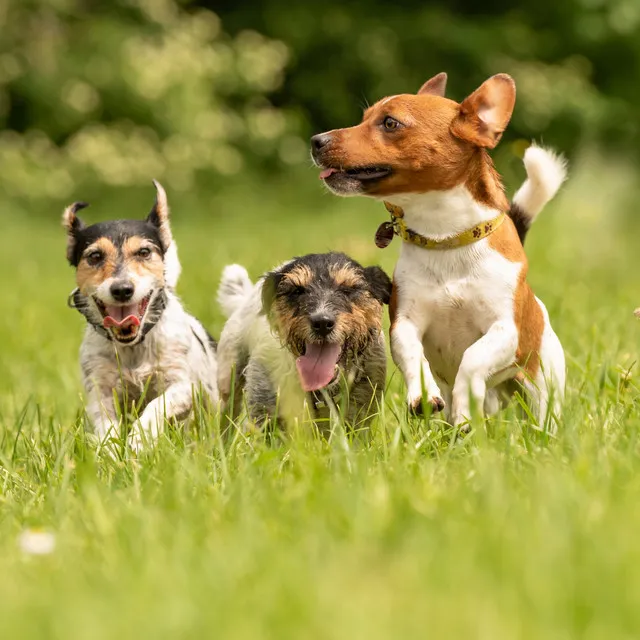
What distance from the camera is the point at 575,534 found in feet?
7.91

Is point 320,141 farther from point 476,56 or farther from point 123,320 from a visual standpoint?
point 476,56

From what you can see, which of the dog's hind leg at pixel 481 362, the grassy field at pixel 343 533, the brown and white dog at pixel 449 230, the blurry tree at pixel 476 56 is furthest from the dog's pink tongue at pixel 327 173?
the blurry tree at pixel 476 56

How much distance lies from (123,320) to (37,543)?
1.80 m

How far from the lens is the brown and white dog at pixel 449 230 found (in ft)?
12.6

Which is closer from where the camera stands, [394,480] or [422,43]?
[394,480]

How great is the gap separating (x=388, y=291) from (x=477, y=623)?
233 centimetres

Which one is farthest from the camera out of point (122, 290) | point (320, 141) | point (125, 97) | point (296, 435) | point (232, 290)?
point (125, 97)

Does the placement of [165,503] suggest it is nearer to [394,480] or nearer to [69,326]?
[394,480]

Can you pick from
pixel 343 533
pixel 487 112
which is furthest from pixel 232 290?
pixel 343 533

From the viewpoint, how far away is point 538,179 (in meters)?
4.36

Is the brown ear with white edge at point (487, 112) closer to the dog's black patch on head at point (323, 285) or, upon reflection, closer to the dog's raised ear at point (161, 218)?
the dog's black patch on head at point (323, 285)

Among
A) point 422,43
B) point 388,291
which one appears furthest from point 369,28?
point 388,291

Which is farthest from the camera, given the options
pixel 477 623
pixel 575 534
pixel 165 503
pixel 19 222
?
pixel 19 222

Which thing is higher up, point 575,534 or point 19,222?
point 19,222
